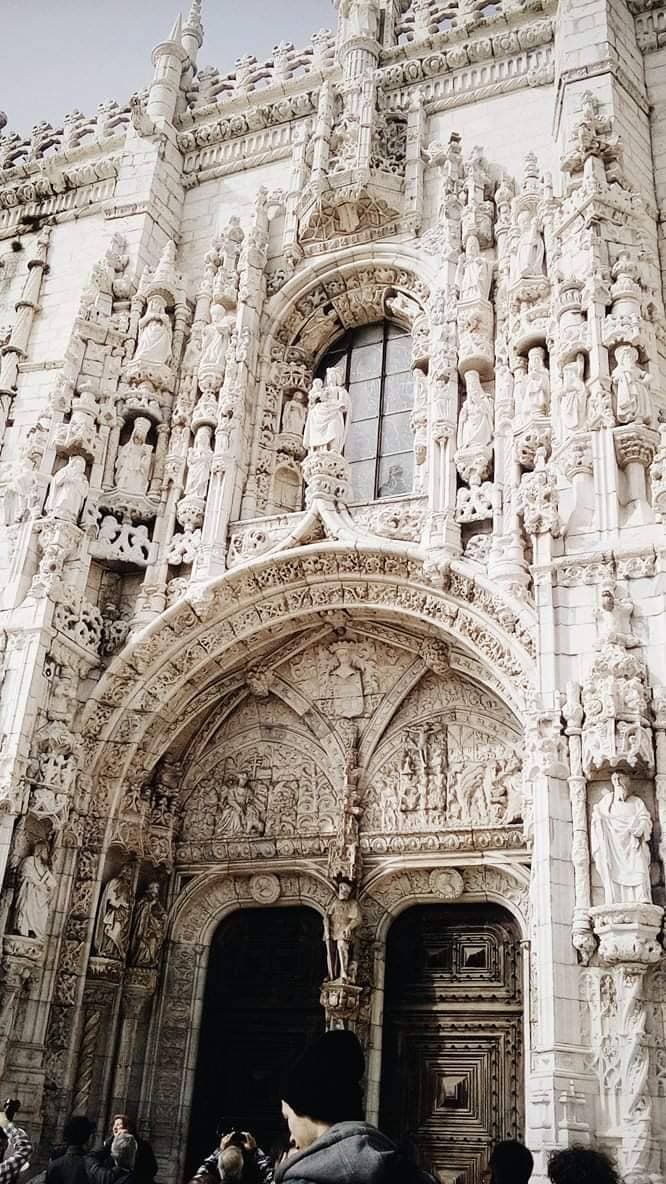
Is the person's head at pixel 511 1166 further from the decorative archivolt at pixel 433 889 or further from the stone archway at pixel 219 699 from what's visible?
the stone archway at pixel 219 699

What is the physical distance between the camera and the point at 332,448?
11031mm

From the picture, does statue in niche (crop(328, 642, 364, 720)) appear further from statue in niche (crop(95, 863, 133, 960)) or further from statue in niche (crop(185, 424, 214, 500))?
statue in niche (crop(95, 863, 133, 960))

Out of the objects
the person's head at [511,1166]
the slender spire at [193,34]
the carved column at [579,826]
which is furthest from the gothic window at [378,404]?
the person's head at [511,1166]

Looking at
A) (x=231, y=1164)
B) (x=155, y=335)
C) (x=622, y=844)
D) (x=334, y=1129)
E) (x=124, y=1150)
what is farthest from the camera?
(x=155, y=335)

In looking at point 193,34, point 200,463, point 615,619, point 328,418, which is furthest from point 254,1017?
point 193,34

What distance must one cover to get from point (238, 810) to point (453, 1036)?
289 centimetres

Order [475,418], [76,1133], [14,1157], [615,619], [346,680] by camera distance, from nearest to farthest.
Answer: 1. [76,1133]
2. [14,1157]
3. [615,619]
4. [475,418]
5. [346,680]

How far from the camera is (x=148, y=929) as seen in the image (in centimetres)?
1065

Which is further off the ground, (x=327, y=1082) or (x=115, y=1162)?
(x=327, y=1082)

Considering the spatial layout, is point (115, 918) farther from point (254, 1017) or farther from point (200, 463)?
point (200, 463)

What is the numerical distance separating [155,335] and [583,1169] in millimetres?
10674

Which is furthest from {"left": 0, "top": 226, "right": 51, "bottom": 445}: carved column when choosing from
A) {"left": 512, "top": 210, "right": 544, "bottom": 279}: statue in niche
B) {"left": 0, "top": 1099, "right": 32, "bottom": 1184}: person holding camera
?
{"left": 0, "top": 1099, "right": 32, "bottom": 1184}: person holding camera

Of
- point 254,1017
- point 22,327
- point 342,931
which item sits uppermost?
point 22,327

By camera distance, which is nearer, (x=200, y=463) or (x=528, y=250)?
(x=528, y=250)
